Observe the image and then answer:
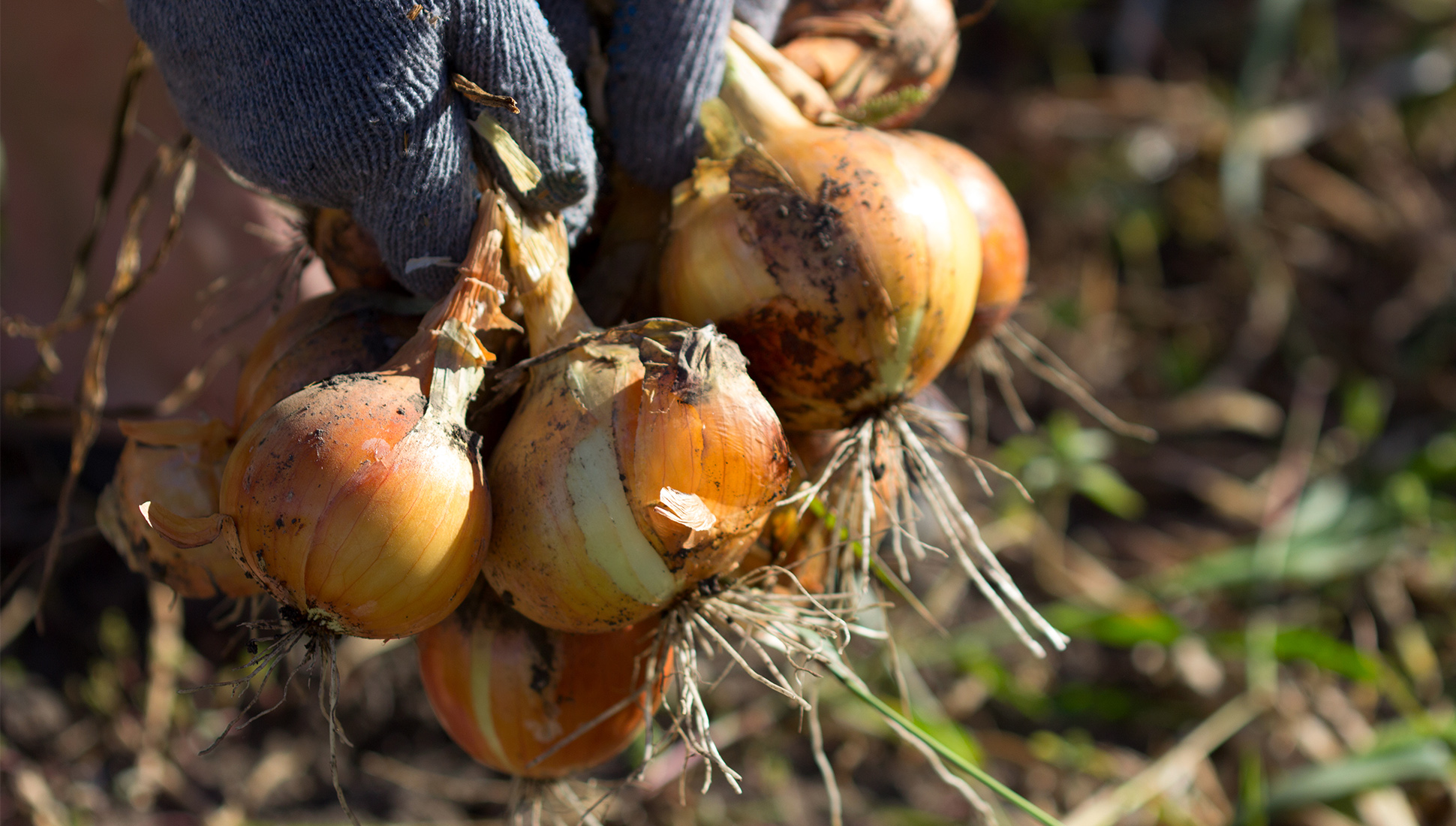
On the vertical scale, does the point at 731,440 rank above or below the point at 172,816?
above

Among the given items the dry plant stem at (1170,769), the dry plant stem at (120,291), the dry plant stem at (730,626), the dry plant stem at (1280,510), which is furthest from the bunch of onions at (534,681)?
the dry plant stem at (1280,510)

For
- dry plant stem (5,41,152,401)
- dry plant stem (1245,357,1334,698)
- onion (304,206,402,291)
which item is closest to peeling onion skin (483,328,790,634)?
onion (304,206,402,291)

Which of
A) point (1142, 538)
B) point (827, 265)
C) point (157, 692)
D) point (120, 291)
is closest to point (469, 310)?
point (827, 265)

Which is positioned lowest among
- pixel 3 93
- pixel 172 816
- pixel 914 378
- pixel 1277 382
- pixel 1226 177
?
pixel 172 816

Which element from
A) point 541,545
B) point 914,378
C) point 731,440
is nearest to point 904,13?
point 914,378

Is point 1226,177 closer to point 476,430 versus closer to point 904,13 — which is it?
point 904,13

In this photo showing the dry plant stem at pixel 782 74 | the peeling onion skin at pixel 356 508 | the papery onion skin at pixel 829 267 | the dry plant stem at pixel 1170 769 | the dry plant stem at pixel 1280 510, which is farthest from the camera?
the dry plant stem at pixel 1280 510

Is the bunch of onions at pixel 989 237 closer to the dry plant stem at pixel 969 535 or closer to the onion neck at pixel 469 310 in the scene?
the dry plant stem at pixel 969 535
